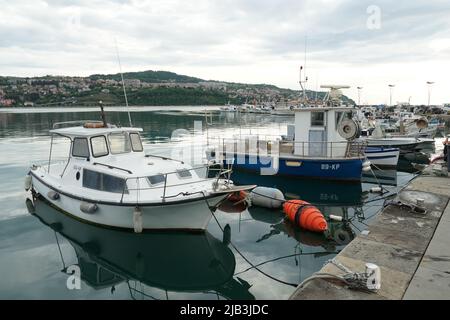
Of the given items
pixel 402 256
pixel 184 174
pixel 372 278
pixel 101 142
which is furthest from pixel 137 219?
pixel 402 256

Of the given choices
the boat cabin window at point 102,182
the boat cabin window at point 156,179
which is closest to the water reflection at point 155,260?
the boat cabin window at point 102,182

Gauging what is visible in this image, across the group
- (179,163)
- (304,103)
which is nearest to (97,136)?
(179,163)

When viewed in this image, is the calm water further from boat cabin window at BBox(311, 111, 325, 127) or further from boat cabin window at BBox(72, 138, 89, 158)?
boat cabin window at BBox(311, 111, 325, 127)

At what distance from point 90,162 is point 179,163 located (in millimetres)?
3042

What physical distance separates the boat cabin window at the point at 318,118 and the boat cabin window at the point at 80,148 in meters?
11.8

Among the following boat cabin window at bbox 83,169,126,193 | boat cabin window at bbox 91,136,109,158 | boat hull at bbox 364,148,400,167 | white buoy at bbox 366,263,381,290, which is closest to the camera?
white buoy at bbox 366,263,381,290

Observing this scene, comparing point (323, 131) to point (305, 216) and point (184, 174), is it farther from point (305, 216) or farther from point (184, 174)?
point (184, 174)

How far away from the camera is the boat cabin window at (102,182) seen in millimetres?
10539

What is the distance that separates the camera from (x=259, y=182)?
18.4 metres

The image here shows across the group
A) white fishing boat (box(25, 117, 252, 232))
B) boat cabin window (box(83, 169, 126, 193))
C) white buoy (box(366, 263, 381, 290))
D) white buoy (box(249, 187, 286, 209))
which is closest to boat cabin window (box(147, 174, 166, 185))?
white fishing boat (box(25, 117, 252, 232))

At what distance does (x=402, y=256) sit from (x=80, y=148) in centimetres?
1051

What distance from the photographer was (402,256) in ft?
23.1

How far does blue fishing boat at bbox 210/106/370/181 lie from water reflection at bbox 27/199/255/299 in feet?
24.6

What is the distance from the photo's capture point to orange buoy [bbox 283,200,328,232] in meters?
10.9
